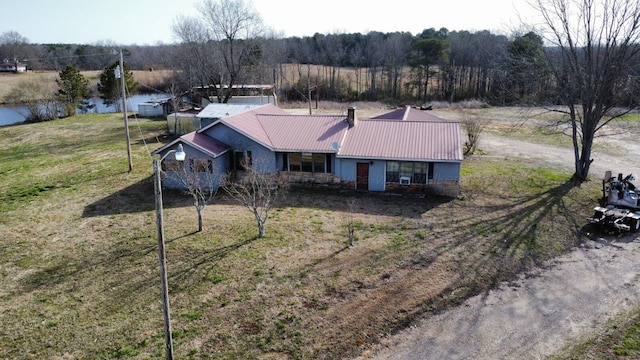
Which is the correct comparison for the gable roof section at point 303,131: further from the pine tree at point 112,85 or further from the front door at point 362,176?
the pine tree at point 112,85

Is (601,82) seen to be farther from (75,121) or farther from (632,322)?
(75,121)

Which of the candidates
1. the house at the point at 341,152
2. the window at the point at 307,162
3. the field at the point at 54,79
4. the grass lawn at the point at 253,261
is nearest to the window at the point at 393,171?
the house at the point at 341,152

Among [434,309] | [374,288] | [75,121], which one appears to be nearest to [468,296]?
[434,309]

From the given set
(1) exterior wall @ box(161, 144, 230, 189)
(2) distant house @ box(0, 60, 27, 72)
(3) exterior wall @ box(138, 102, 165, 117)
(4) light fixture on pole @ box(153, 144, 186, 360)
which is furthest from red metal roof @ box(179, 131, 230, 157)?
(2) distant house @ box(0, 60, 27, 72)

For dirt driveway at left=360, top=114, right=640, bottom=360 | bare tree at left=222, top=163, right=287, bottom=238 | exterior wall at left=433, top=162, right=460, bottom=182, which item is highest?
exterior wall at left=433, top=162, right=460, bottom=182

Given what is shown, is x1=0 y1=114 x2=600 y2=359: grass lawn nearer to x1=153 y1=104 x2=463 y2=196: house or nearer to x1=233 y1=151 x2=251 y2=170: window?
x1=153 y1=104 x2=463 y2=196: house

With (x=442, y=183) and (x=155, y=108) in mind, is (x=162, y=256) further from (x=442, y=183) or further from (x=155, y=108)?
(x=155, y=108)
